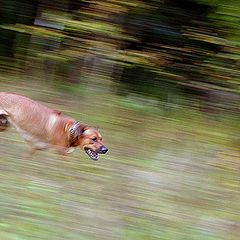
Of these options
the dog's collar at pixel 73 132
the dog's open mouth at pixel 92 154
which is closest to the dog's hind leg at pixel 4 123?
the dog's collar at pixel 73 132

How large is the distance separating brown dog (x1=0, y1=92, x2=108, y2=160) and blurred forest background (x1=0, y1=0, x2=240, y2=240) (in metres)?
0.15

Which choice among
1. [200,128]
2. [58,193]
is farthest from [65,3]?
[58,193]

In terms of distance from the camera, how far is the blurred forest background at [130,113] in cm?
576

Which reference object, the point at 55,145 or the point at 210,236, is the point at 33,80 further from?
the point at 210,236

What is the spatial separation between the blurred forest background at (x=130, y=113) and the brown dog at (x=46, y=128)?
0.48 ft

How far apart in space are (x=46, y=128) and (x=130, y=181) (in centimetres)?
113

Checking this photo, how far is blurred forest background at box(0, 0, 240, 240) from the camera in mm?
5762

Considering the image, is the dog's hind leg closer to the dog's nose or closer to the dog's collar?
the dog's collar

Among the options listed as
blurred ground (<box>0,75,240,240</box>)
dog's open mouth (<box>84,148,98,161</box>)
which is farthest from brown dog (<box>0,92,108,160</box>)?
blurred ground (<box>0,75,240,240</box>)

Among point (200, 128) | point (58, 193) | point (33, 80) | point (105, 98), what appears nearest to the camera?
point (58, 193)

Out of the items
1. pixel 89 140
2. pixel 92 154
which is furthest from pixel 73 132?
pixel 92 154

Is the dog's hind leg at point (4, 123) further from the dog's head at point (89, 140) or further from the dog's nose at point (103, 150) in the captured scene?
the dog's nose at point (103, 150)

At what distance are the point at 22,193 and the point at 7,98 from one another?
148 centimetres

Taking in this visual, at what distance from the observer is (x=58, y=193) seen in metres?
6.04
